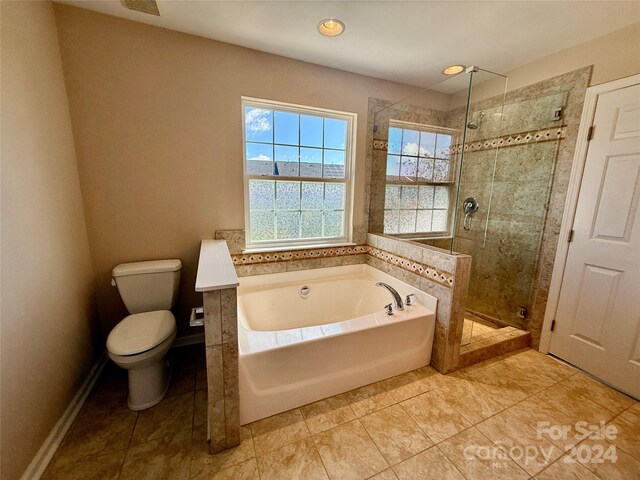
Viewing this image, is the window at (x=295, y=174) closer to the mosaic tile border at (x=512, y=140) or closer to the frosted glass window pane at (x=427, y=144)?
the mosaic tile border at (x=512, y=140)

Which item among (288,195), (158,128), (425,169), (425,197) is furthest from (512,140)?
(158,128)

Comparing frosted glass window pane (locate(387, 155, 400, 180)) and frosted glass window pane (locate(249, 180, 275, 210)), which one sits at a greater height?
frosted glass window pane (locate(387, 155, 400, 180))

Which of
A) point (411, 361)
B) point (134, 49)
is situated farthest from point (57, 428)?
point (134, 49)

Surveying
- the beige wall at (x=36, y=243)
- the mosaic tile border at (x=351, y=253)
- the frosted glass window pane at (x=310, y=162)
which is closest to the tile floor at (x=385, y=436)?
the beige wall at (x=36, y=243)

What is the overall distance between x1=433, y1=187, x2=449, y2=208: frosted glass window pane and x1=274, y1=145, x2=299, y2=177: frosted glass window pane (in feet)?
4.96

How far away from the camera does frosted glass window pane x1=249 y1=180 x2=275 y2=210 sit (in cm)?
216

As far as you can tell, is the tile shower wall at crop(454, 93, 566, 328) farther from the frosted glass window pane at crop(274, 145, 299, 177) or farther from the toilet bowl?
the toilet bowl

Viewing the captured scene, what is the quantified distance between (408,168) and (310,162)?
1.03 m

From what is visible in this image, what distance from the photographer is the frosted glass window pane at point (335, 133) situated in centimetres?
234

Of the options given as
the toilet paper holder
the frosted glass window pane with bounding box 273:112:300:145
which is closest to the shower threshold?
the toilet paper holder

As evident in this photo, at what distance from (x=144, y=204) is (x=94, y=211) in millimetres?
305

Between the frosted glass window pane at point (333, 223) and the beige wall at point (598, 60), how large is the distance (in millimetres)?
1541

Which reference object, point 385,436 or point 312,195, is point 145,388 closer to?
point 385,436

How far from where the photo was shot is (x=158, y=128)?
1814 mm
